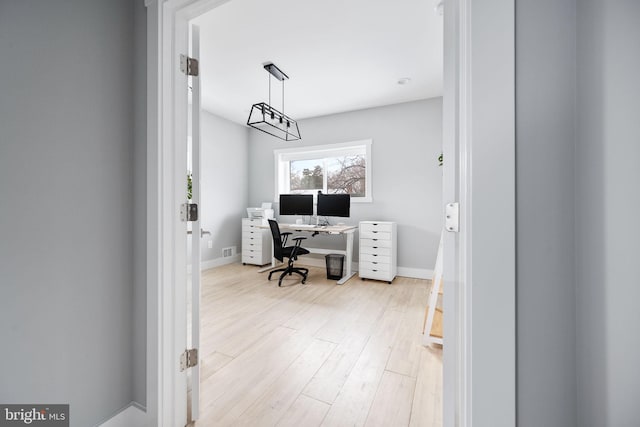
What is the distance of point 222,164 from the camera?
456 cm

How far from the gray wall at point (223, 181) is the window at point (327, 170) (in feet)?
2.50

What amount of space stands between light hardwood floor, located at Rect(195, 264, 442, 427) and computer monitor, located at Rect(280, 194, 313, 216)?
5.14 feet

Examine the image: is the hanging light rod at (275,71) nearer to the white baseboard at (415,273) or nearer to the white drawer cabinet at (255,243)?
the white drawer cabinet at (255,243)

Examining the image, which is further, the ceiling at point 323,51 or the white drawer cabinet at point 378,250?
the white drawer cabinet at point 378,250

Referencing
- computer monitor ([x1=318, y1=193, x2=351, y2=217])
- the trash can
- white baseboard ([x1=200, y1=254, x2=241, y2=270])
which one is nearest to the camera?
the trash can

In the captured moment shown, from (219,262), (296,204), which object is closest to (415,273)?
(296,204)

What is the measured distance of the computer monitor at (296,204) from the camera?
14.0 ft

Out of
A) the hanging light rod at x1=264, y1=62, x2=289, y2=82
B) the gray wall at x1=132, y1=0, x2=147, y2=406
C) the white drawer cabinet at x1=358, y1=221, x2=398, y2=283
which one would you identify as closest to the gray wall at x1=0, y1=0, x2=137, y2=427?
the gray wall at x1=132, y1=0, x2=147, y2=406

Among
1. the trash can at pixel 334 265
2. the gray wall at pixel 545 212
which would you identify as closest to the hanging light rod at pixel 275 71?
the trash can at pixel 334 265

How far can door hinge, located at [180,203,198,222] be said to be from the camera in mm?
1174

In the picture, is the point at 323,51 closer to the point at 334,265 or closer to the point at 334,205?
the point at 334,205

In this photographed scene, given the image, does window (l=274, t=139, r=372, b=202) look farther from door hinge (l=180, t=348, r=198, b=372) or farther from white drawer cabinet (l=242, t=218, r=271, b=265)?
door hinge (l=180, t=348, r=198, b=372)

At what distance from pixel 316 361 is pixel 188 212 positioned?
4.29 ft

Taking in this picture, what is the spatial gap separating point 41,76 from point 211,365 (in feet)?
5.65
